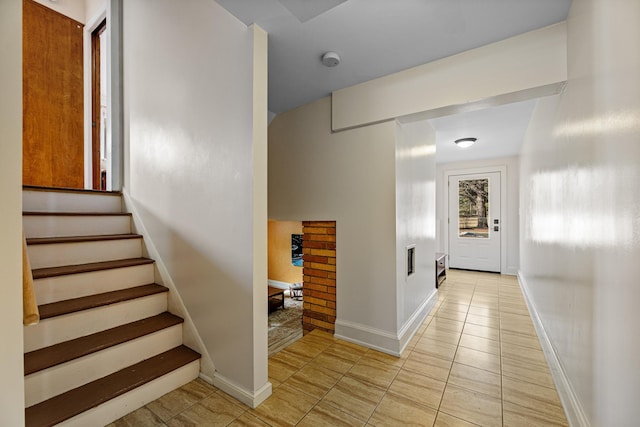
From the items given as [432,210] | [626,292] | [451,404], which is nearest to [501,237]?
[432,210]

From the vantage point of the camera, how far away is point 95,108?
3.27 m

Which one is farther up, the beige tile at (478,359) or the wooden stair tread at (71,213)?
the wooden stair tread at (71,213)

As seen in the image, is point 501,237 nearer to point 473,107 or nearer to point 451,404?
point 473,107

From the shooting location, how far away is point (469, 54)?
1.92 meters

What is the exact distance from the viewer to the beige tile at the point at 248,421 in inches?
58.5

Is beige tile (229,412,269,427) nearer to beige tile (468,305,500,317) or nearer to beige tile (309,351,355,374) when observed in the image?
beige tile (309,351,355,374)

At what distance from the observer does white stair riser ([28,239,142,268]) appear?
5.95 ft

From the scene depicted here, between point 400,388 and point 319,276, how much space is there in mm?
1272

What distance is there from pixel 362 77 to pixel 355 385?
2.47 meters

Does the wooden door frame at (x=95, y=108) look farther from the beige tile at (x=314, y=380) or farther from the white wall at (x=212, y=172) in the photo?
the beige tile at (x=314, y=380)

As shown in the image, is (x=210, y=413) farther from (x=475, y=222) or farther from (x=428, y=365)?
(x=475, y=222)

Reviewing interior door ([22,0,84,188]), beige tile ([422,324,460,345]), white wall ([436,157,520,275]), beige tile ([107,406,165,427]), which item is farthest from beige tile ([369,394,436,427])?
white wall ([436,157,520,275])

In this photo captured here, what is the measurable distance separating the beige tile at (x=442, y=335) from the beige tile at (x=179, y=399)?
2.03 metres

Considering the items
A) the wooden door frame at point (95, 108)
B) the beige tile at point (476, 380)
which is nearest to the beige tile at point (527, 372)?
the beige tile at point (476, 380)
